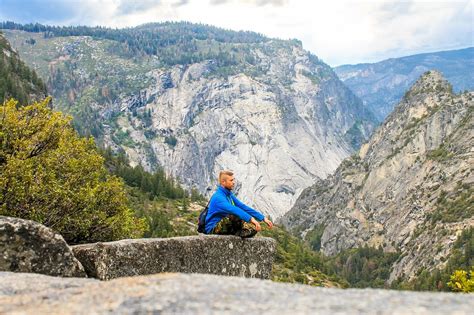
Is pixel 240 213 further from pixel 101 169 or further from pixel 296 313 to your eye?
pixel 101 169

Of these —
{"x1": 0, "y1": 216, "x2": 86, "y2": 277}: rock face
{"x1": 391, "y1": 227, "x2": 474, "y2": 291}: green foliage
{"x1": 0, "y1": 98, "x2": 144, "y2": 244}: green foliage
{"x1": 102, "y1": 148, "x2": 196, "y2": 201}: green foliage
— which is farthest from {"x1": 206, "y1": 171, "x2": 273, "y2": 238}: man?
{"x1": 391, "y1": 227, "x2": 474, "y2": 291}: green foliage

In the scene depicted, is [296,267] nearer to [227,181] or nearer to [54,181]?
[54,181]

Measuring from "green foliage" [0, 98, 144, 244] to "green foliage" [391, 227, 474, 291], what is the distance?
128553mm

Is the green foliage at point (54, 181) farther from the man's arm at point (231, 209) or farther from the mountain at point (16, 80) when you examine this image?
the mountain at point (16, 80)

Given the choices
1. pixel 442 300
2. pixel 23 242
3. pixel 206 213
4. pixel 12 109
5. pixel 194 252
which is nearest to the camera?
pixel 442 300

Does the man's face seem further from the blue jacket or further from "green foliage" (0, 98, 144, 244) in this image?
"green foliage" (0, 98, 144, 244)

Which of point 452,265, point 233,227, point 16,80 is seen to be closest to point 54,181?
point 233,227

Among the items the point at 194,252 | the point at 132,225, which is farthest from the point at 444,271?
the point at 194,252

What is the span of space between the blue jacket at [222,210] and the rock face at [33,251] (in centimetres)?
524

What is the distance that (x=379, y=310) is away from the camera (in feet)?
21.5

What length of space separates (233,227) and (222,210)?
37.0 inches

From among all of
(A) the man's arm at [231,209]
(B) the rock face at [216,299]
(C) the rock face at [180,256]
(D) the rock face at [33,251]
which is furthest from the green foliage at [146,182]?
(B) the rock face at [216,299]

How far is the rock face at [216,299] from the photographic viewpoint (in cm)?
675

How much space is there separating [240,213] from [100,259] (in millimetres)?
4883
